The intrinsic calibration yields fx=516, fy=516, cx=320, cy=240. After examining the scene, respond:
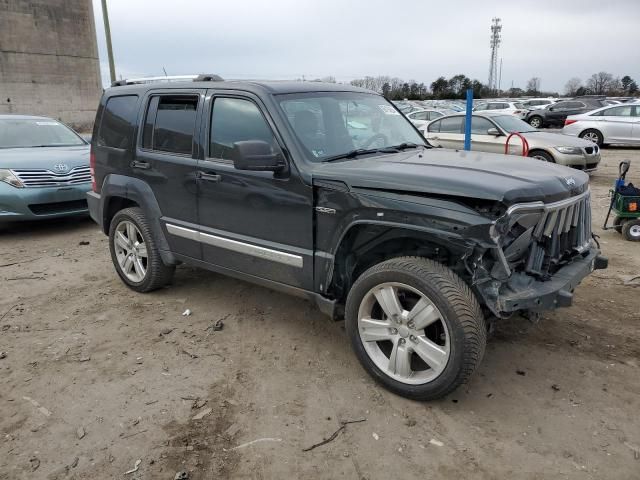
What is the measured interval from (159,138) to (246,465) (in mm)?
2942

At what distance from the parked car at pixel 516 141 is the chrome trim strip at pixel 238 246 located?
859cm

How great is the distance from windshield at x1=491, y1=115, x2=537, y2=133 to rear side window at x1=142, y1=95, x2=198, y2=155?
29.1 ft

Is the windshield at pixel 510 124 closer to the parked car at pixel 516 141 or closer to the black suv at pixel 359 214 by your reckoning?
the parked car at pixel 516 141

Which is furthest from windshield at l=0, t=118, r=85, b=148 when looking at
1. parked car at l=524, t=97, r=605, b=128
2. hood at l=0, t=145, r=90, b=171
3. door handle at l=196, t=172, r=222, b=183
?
parked car at l=524, t=97, r=605, b=128

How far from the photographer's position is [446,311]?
2945 mm

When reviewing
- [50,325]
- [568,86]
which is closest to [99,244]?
[50,325]

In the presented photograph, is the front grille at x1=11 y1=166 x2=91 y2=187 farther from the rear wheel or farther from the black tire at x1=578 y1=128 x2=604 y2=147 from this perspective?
the rear wheel

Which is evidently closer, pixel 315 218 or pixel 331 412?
pixel 331 412

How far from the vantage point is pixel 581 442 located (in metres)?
2.83

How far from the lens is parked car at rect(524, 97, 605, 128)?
1013 inches

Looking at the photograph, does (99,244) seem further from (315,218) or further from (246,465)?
(246,465)

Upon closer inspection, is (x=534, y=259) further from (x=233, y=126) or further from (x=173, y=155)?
(x=173, y=155)

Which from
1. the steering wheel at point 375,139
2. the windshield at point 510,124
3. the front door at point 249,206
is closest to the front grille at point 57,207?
the front door at point 249,206

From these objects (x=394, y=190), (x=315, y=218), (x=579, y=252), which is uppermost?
(x=394, y=190)
